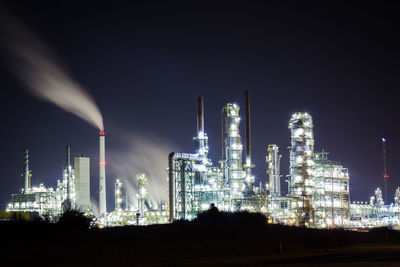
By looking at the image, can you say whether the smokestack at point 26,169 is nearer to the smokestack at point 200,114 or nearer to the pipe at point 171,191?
the pipe at point 171,191

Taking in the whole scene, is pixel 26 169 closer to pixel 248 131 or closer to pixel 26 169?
pixel 26 169

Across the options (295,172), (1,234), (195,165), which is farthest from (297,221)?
(1,234)

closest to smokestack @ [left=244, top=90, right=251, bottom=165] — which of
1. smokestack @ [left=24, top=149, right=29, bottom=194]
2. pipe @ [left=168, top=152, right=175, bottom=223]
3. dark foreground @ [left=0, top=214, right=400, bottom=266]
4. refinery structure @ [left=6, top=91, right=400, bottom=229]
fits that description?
refinery structure @ [left=6, top=91, right=400, bottom=229]

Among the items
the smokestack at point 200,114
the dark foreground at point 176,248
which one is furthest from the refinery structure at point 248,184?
the dark foreground at point 176,248

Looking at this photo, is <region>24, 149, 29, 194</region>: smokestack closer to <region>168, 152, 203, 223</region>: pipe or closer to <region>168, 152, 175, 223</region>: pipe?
<region>168, 152, 203, 223</region>: pipe

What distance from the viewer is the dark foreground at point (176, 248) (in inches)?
1064

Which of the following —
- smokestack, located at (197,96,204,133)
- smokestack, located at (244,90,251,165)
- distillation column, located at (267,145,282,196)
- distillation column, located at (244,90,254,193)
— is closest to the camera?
distillation column, located at (244,90,254,193)

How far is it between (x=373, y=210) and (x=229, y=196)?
46.7 metres

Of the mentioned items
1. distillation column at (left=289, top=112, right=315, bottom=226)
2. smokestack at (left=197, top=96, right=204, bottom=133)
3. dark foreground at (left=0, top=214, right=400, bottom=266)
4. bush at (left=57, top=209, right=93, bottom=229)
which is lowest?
dark foreground at (left=0, top=214, right=400, bottom=266)

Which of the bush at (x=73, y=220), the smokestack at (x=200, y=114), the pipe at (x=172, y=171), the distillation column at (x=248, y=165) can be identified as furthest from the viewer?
the smokestack at (x=200, y=114)

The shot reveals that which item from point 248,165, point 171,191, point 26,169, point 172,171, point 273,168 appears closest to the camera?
point 171,191

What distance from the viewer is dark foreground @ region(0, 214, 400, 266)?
88.7ft

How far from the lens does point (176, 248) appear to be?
35.1 m

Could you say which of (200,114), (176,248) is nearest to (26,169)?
(200,114)
